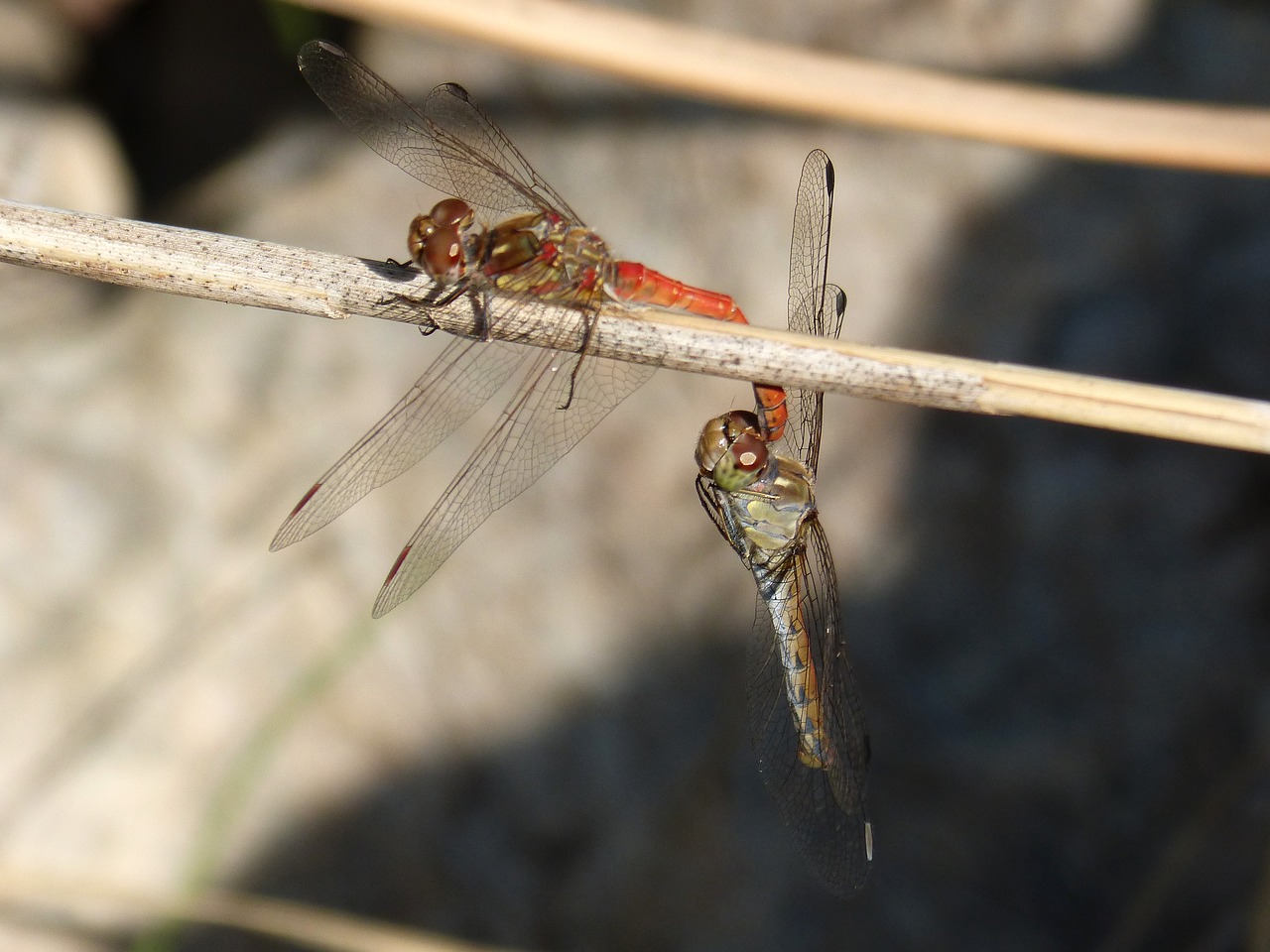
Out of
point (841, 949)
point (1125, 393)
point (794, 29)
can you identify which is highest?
point (794, 29)

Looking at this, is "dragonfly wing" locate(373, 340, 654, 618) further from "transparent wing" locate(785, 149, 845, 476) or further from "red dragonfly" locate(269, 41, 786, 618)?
"transparent wing" locate(785, 149, 845, 476)

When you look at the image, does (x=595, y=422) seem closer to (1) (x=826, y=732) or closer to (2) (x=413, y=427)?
(2) (x=413, y=427)

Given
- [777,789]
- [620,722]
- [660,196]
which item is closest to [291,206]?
[660,196]

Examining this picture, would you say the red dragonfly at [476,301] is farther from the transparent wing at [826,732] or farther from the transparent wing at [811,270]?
the transparent wing at [826,732]

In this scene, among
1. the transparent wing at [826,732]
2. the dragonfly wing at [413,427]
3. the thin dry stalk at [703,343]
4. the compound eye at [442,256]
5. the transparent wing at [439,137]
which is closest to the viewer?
the thin dry stalk at [703,343]

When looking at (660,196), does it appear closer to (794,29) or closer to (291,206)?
(794,29)

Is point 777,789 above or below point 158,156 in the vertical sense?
below

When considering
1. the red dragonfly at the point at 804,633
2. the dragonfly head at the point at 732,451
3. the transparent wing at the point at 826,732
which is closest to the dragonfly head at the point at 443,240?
the dragonfly head at the point at 732,451
